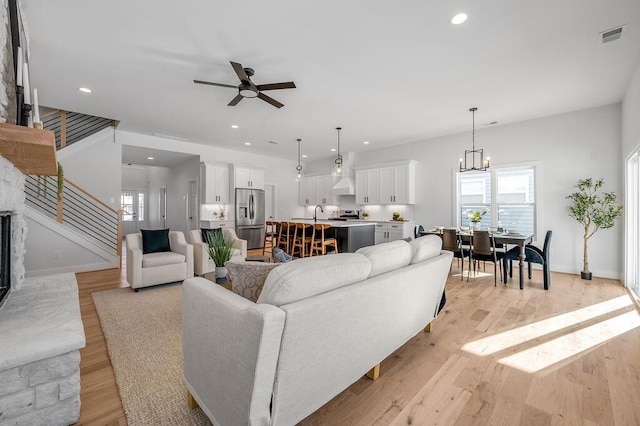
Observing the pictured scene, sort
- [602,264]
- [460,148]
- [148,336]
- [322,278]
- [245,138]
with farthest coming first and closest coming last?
1. [245,138]
2. [460,148]
3. [602,264]
4. [148,336]
5. [322,278]

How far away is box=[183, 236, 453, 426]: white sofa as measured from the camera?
3.91ft

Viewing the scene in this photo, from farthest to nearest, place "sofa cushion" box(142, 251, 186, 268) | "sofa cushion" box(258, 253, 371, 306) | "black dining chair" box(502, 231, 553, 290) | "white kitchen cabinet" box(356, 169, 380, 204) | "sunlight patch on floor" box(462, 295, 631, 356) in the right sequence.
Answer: "white kitchen cabinet" box(356, 169, 380, 204), "black dining chair" box(502, 231, 553, 290), "sofa cushion" box(142, 251, 186, 268), "sunlight patch on floor" box(462, 295, 631, 356), "sofa cushion" box(258, 253, 371, 306)

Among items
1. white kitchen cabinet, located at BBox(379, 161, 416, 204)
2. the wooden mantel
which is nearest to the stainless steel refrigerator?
Answer: white kitchen cabinet, located at BBox(379, 161, 416, 204)

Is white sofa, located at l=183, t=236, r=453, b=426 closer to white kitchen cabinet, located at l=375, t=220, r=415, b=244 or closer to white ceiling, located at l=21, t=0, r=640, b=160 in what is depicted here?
white ceiling, located at l=21, t=0, r=640, b=160

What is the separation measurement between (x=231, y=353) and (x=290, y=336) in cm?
29

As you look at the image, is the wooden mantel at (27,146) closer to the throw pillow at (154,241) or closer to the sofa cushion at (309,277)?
the sofa cushion at (309,277)

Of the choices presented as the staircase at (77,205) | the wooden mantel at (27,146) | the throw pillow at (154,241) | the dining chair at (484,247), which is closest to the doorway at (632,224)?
the dining chair at (484,247)

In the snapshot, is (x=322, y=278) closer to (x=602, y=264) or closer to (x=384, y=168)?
(x=602, y=264)

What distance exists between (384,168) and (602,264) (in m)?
4.64

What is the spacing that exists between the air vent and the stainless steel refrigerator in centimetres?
720

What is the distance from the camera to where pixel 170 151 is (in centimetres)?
695

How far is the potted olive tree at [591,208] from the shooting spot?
4.49 meters

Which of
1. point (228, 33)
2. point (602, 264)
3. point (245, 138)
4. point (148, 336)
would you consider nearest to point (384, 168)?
point (245, 138)

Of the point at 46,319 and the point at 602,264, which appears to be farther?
the point at 602,264
